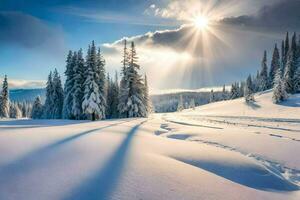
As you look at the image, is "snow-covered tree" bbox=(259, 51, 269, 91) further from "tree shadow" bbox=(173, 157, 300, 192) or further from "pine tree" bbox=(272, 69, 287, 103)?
"tree shadow" bbox=(173, 157, 300, 192)

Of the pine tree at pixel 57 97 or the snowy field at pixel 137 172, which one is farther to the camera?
the pine tree at pixel 57 97

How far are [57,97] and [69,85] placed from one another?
32.4 feet

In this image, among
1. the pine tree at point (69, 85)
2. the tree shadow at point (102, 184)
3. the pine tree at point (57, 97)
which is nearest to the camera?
the tree shadow at point (102, 184)

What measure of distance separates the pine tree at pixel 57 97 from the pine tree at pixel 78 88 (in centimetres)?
1031

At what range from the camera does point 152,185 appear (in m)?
5.84

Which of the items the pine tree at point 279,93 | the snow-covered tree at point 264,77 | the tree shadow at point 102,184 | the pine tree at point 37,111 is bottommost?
the tree shadow at point 102,184

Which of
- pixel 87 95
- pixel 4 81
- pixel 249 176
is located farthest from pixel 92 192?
pixel 4 81

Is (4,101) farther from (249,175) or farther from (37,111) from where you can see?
(249,175)

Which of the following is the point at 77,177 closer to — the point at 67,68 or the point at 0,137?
the point at 0,137

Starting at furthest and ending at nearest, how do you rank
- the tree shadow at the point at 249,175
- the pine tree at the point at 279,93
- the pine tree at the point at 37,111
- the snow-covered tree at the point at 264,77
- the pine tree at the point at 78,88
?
the snow-covered tree at the point at 264,77 → the pine tree at the point at 37,111 → the pine tree at the point at 279,93 → the pine tree at the point at 78,88 → the tree shadow at the point at 249,175

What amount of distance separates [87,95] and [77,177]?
106ft

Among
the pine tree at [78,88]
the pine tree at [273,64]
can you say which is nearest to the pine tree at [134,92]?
the pine tree at [78,88]

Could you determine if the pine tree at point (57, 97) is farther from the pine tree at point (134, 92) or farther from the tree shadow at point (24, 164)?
the tree shadow at point (24, 164)

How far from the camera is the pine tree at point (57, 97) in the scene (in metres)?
51.2
